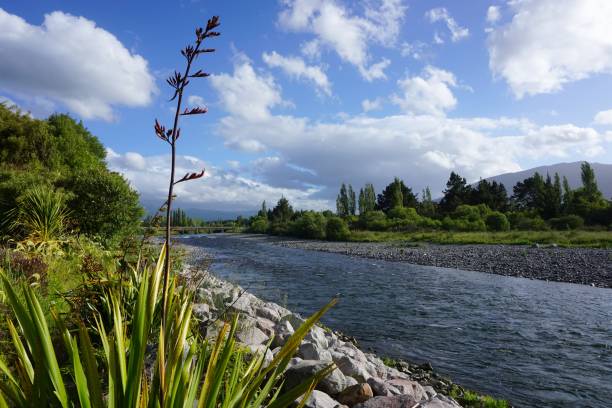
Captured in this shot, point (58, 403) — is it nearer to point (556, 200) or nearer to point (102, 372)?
point (102, 372)

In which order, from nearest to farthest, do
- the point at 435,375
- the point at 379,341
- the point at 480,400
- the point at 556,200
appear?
the point at 480,400, the point at 435,375, the point at 379,341, the point at 556,200

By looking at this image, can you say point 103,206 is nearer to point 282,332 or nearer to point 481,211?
point 282,332

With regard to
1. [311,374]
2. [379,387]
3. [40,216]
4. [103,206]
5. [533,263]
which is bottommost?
[533,263]

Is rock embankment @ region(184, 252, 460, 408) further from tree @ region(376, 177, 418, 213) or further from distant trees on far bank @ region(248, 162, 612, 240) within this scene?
tree @ region(376, 177, 418, 213)

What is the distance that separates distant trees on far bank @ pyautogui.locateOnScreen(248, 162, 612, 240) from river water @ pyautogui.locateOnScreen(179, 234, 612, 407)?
32.8 meters

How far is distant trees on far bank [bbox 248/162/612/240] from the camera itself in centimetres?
4472

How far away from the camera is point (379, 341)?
8.48 metres

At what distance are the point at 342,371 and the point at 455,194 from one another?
66.8 metres

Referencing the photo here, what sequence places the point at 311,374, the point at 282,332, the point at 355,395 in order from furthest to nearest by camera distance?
the point at 282,332, the point at 355,395, the point at 311,374

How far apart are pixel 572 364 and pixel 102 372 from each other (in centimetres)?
786

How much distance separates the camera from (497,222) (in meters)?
46.4

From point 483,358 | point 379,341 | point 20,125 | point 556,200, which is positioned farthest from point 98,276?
point 556,200

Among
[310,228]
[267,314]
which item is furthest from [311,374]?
[310,228]

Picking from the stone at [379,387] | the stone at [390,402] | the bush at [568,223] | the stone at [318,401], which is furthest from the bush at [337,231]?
the stone at [318,401]
